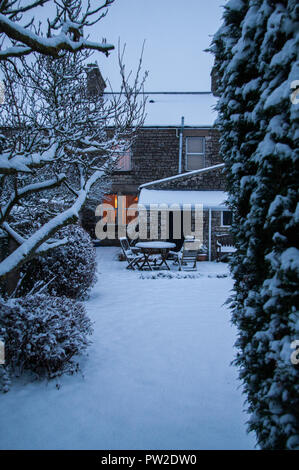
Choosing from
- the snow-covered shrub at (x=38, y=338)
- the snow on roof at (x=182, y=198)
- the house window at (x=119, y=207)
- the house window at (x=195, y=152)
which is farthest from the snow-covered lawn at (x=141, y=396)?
the house window at (x=195, y=152)

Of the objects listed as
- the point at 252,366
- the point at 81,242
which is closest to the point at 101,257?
the point at 81,242

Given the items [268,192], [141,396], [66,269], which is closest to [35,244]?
[141,396]

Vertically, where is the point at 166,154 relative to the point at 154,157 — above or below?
above

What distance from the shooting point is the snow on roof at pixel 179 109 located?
17.1 m

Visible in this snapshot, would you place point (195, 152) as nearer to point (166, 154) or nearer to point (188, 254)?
point (166, 154)

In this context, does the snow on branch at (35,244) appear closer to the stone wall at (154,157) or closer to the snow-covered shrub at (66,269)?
the snow-covered shrub at (66,269)

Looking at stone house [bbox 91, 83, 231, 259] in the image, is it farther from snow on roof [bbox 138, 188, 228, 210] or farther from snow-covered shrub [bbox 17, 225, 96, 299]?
snow-covered shrub [bbox 17, 225, 96, 299]

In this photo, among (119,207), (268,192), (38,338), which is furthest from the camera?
(119,207)

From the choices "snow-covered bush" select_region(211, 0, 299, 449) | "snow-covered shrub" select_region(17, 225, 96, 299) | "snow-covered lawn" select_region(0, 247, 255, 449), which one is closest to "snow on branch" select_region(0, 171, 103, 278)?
"snow-covered lawn" select_region(0, 247, 255, 449)

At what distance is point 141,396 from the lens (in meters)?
3.10

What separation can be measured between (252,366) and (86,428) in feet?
5.51

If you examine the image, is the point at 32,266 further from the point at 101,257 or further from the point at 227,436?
the point at 101,257

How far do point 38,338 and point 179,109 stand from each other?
58.8 ft

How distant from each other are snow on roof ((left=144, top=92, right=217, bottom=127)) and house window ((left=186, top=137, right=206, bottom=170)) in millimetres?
920
